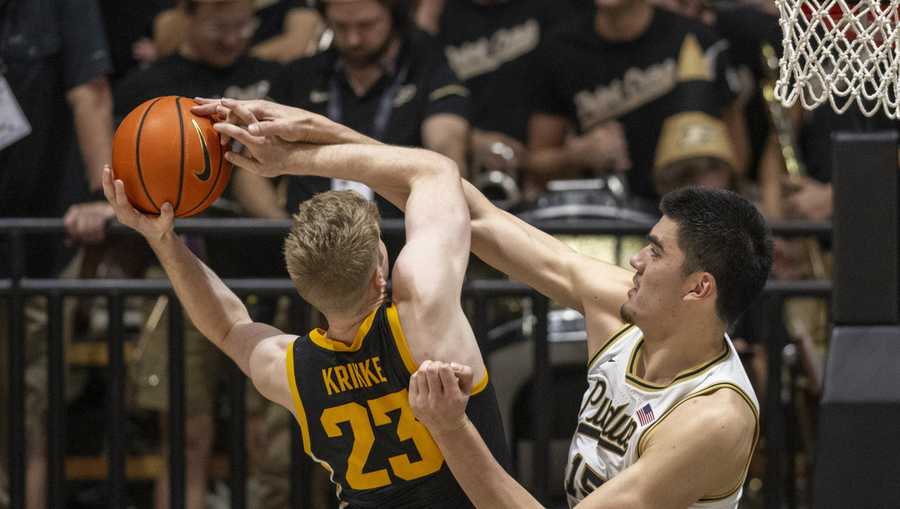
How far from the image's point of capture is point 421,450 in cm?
358

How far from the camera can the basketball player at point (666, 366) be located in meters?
3.54

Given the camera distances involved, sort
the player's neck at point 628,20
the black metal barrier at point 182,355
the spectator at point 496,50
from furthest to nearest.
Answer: the spectator at point 496,50 → the player's neck at point 628,20 → the black metal barrier at point 182,355

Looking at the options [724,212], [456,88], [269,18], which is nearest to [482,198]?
[724,212]

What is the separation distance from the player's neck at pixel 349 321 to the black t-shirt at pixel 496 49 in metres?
3.53

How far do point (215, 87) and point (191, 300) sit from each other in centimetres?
244

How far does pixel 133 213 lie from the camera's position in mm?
3764

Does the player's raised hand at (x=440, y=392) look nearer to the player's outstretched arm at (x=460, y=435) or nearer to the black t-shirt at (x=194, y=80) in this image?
the player's outstretched arm at (x=460, y=435)

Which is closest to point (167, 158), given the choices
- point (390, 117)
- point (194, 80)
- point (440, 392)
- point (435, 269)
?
point (435, 269)

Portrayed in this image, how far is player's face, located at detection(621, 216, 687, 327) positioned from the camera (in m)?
3.75

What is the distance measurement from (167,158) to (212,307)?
46cm

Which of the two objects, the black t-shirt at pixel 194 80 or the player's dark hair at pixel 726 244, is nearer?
the player's dark hair at pixel 726 244

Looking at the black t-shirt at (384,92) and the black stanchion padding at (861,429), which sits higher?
the black t-shirt at (384,92)

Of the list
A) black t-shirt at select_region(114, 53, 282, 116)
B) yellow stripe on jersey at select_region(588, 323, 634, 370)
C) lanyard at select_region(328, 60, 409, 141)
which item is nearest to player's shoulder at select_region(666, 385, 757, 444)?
yellow stripe on jersey at select_region(588, 323, 634, 370)

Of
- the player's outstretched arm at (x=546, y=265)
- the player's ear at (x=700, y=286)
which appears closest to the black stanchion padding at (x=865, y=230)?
the player's ear at (x=700, y=286)
